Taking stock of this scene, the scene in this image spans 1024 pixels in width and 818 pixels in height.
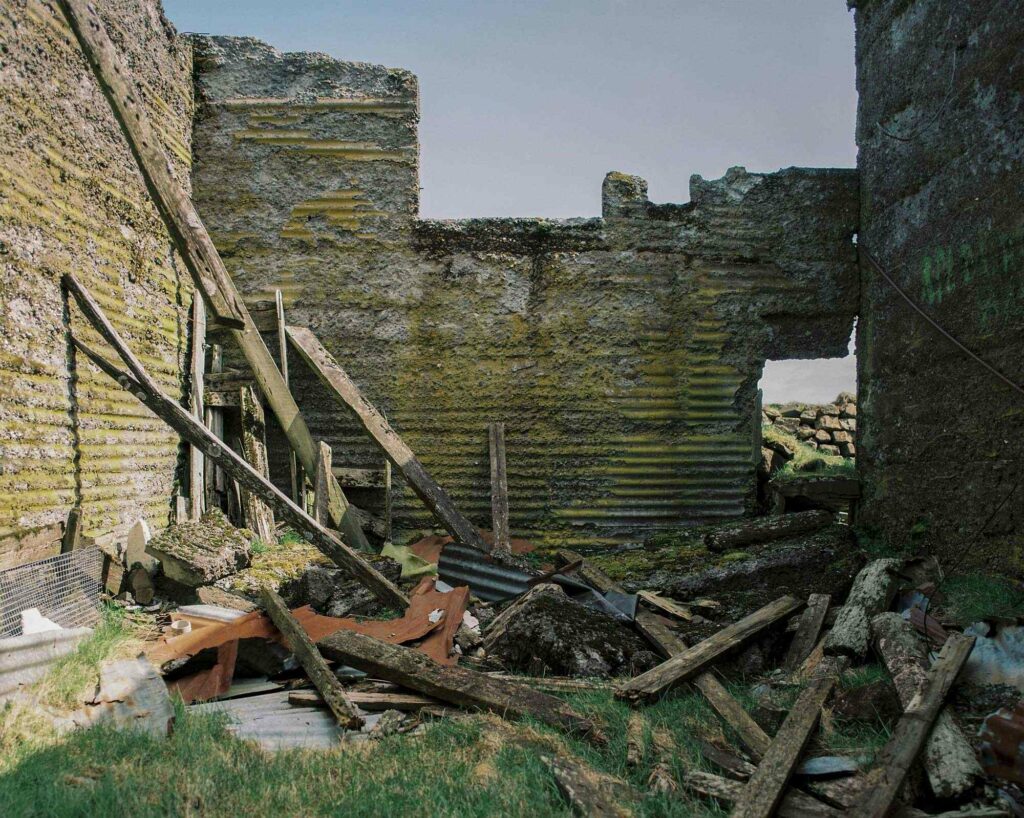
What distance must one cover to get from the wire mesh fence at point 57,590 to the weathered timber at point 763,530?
13.6 ft

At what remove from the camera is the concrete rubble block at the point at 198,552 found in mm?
4883

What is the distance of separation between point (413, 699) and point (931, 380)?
399 cm

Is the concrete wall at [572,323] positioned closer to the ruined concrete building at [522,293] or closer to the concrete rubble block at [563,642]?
the ruined concrete building at [522,293]

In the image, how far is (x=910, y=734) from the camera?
2.72 metres

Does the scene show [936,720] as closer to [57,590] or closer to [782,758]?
[782,758]

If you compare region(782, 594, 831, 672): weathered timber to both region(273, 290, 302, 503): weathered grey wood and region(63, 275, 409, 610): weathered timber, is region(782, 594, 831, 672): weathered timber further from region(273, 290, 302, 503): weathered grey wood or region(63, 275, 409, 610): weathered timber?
region(273, 290, 302, 503): weathered grey wood

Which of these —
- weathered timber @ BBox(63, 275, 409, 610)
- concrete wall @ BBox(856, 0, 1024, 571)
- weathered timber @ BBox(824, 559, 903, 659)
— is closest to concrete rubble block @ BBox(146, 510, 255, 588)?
weathered timber @ BBox(63, 275, 409, 610)

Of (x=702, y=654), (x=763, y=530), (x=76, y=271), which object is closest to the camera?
(x=702, y=654)

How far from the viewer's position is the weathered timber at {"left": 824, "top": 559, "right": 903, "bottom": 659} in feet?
12.7

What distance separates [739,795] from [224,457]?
11.6 feet

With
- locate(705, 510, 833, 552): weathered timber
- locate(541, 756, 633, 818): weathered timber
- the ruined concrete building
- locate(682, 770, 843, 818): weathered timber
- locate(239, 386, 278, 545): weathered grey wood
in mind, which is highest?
the ruined concrete building

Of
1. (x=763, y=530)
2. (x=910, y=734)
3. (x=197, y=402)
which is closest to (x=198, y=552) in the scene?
(x=197, y=402)

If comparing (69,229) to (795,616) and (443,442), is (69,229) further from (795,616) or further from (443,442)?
(795,616)

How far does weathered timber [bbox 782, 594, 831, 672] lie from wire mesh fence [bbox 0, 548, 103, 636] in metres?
3.86
